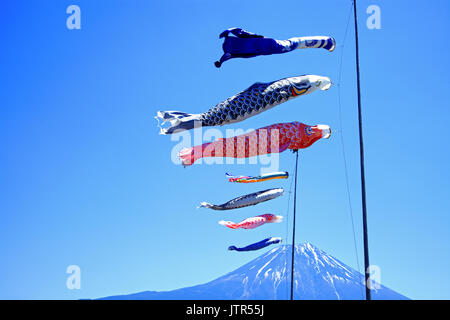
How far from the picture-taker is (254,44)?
16.1m

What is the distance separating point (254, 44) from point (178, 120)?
128 inches

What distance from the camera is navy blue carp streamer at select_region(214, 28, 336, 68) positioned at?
15.8m

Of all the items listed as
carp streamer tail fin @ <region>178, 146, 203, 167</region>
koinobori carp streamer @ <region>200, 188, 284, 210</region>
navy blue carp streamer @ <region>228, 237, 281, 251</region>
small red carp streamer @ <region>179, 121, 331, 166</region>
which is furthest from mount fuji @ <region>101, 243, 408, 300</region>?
carp streamer tail fin @ <region>178, 146, 203, 167</region>

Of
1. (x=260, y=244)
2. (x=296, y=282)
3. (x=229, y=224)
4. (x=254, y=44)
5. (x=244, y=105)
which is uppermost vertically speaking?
(x=254, y=44)

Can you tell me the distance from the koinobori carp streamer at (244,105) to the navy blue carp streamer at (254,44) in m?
0.97

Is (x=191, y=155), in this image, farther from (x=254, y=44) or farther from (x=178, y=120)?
(x=254, y=44)

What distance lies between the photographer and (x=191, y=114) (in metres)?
16.8

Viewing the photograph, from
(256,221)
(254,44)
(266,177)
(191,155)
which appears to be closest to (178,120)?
(191,155)

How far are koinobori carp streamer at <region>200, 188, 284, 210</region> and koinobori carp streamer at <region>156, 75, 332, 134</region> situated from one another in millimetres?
7150

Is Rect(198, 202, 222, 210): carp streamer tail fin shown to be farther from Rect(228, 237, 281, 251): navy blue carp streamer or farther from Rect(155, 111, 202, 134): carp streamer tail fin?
Rect(155, 111, 202, 134): carp streamer tail fin

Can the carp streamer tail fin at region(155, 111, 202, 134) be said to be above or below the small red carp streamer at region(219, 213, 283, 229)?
above
